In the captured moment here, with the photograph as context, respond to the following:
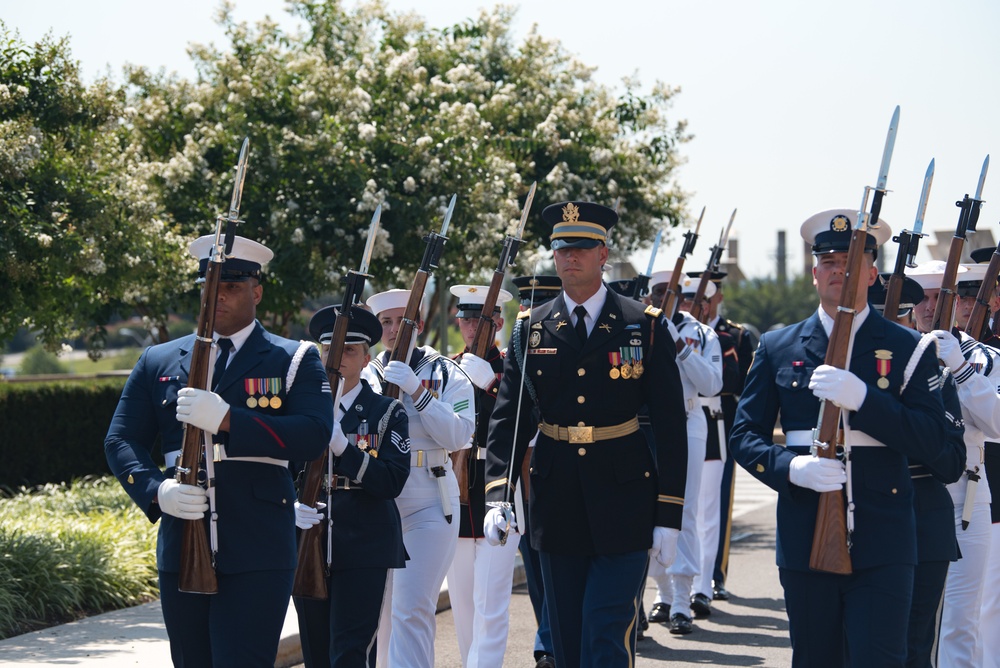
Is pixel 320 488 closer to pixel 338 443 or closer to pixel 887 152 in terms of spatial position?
pixel 338 443

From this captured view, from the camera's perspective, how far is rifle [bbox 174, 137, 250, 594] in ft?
15.8

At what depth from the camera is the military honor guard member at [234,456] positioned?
4.88 meters

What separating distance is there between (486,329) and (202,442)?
9.54ft

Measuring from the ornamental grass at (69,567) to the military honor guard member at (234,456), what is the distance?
3.94m

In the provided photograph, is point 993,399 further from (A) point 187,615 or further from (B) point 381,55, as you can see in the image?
(B) point 381,55

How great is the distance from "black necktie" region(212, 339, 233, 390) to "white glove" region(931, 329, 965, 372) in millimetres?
3206

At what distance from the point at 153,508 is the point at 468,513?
273 cm

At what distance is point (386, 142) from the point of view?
13695 millimetres

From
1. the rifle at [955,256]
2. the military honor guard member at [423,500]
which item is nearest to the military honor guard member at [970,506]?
the rifle at [955,256]

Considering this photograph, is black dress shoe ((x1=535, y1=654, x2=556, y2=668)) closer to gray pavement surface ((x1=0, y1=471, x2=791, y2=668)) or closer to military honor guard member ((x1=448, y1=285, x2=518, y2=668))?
gray pavement surface ((x1=0, y1=471, x2=791, y2=668))

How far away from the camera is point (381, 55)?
1625cm

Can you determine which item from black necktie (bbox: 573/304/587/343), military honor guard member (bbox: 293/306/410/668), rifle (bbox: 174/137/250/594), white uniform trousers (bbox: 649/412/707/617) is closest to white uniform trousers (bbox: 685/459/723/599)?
white uniform trousers (bbox: 649/412/707/617)

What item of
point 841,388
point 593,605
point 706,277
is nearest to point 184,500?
point 593,605

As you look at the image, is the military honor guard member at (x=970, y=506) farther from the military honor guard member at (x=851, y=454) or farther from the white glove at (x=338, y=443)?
the white glove at (x=338, y=443)
